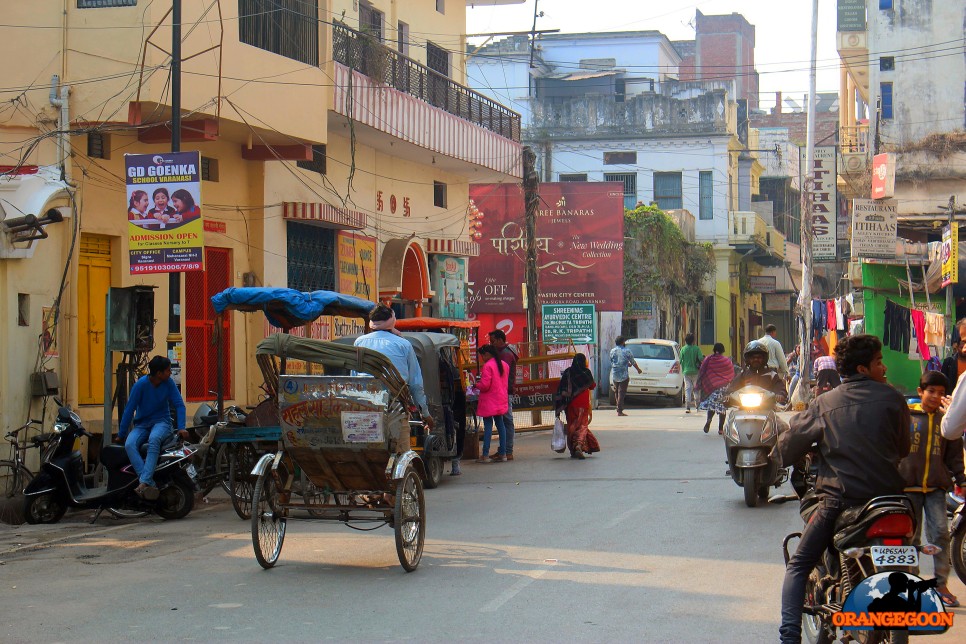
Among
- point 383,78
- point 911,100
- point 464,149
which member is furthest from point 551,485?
point 911,100

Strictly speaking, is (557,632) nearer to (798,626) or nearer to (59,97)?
(798,626)

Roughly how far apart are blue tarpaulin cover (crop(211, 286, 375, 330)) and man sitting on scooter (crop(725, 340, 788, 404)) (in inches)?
186

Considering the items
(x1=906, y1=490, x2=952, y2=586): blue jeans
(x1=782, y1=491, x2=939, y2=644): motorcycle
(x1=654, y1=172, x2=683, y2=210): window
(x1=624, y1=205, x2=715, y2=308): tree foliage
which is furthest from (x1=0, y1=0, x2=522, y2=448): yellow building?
(x1=654, y1=172, x2=683, y2=210): window

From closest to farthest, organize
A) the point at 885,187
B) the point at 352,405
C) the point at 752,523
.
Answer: the point at 352,405 → the point at 752,523 → the point at 885,187

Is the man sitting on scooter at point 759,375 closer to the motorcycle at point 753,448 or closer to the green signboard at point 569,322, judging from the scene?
the motorcycle at point 753,448

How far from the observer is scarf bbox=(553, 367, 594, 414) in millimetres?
17891

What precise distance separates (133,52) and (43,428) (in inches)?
196

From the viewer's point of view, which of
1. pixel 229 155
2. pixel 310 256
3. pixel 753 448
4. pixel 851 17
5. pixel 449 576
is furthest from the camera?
pixel 851 17

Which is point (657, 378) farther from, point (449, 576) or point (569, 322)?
point (449, 576)

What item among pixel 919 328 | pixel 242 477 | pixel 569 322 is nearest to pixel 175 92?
pixel 242 477

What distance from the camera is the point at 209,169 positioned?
18.8 meters

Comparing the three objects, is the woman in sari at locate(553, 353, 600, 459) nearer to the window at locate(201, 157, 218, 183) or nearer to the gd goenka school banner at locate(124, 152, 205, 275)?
the gd goenka school banner at locate(124, 152, 205, 275)

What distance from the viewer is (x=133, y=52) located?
15.4 metres

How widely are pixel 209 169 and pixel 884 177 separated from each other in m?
14.7
